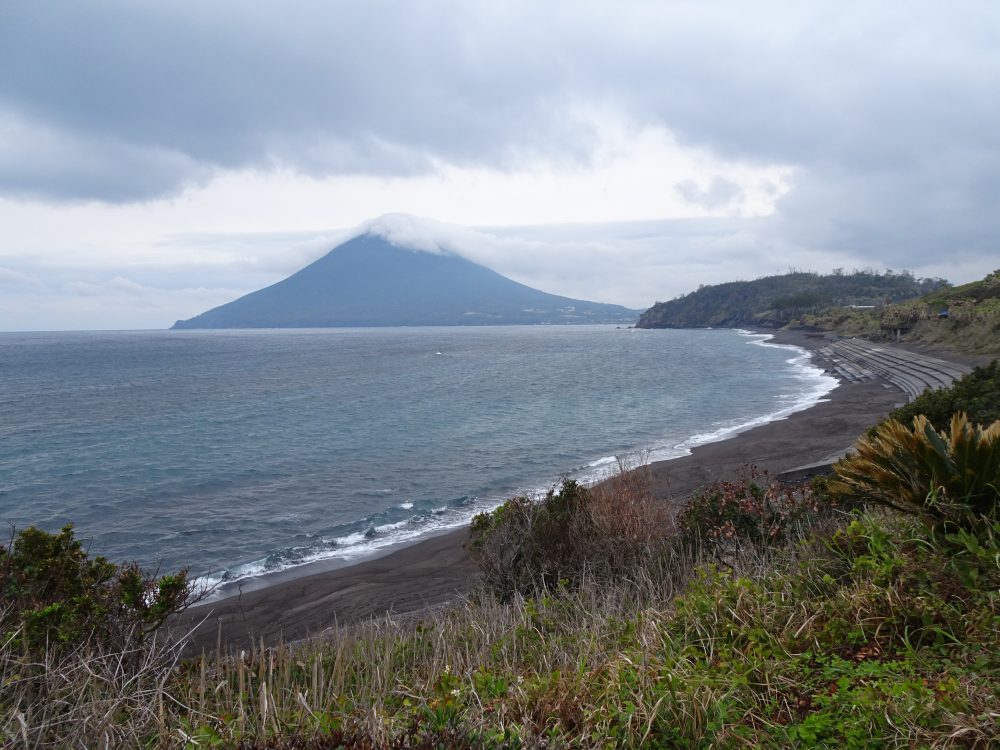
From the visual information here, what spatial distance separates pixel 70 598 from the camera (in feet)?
15.2

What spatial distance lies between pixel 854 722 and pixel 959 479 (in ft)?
7.74

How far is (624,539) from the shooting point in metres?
6.69

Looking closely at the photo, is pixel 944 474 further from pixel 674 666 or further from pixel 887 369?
pixel 887 369

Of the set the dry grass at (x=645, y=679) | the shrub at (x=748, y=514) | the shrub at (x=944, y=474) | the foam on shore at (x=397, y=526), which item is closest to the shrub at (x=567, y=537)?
the shrub at (x=748, y=514)

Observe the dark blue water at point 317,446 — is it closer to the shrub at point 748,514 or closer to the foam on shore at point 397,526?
the foam on shore at point 397,526

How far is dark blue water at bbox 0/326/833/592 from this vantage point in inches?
561

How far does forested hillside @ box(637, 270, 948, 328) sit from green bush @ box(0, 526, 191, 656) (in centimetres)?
13427

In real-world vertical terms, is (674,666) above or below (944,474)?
below

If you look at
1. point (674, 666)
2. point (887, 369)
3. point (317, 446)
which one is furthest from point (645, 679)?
point (887, 369)

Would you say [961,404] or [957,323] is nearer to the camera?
[961,404]

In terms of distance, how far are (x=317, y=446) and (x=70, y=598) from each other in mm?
18916

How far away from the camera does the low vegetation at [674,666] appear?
2807mm

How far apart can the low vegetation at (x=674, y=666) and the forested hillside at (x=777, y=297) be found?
132 meters

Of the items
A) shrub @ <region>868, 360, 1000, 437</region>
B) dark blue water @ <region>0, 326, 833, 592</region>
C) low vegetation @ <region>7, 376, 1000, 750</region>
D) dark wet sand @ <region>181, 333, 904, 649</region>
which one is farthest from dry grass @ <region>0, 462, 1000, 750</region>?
dark blue water @ <region>0, 326, 833, 592</region>
